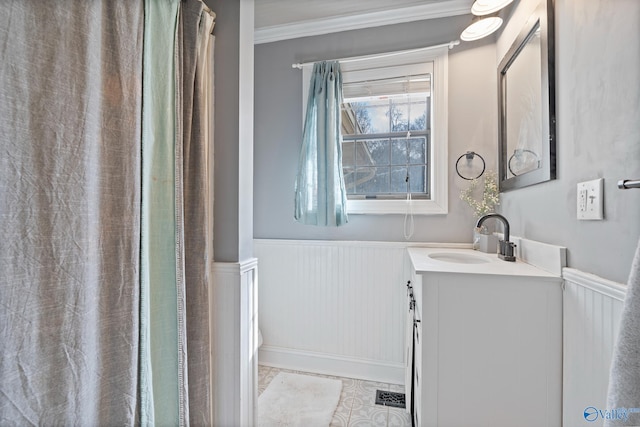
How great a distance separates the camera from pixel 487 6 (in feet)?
4.60

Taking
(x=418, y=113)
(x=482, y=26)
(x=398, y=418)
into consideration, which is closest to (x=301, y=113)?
(x=418, y=113)

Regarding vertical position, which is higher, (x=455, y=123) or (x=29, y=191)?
(x=455, y=123)

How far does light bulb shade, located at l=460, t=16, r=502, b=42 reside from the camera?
4.89 ft

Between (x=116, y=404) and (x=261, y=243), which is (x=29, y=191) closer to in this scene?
(x=116, y=404)

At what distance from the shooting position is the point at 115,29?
2.68 feet

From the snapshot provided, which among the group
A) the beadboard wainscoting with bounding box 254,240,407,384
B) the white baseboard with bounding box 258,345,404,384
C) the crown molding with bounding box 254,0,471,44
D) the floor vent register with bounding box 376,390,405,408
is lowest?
the floor vent register with bounding box 376,390,405,408

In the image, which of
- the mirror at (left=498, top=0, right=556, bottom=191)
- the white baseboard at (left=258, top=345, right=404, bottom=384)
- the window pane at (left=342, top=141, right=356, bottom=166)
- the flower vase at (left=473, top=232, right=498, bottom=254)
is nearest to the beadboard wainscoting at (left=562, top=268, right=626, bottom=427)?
the mirror at (left=498, top=0, right=556, bottom=191)

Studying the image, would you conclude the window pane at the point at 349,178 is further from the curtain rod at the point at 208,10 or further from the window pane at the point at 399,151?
the curtain rod at the point at 208,10

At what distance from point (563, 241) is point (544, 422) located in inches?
25.3

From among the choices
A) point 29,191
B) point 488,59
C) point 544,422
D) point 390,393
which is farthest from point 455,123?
point 29,191

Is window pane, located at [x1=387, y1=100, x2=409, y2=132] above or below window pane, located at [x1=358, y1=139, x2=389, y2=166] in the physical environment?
above

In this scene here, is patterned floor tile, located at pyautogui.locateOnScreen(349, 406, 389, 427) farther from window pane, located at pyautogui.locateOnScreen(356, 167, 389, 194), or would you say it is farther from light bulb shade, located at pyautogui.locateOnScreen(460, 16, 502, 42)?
light bulb shade, located at pyautogui.locateOnScreen(460, 16, 502, 42)

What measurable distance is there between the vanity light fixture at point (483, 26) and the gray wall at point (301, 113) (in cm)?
33

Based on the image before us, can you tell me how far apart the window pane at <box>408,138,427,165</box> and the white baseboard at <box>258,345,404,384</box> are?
145 centimetres
